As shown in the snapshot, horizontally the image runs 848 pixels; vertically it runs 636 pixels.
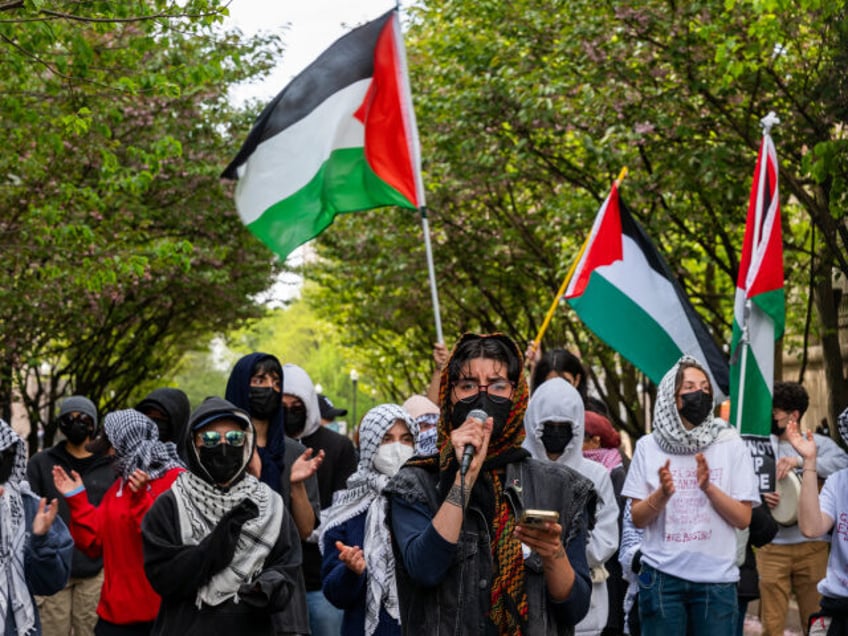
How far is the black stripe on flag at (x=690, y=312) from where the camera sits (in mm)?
10336

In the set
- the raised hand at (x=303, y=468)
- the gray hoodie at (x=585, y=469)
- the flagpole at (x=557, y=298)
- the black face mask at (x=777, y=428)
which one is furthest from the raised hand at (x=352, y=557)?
the black face mask at (x=777, y=428)

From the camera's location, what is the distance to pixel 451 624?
157 inches

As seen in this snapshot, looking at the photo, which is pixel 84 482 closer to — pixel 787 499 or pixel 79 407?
pixel 79 407

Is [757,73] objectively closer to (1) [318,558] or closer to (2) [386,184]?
(2) [386,184]

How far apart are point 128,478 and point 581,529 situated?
350 cm

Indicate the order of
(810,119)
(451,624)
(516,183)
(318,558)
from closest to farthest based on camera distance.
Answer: (451,624)
(318,558)
(810,119)
(516,183)

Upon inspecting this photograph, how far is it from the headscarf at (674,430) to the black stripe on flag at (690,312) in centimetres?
280

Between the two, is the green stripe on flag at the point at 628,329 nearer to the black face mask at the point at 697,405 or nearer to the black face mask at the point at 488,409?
the black face mask at the point at 697,405

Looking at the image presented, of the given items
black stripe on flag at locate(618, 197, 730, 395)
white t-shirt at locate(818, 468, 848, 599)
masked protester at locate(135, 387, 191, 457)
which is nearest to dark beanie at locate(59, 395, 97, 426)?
masked protester at locate(135, 387, 191, 457)

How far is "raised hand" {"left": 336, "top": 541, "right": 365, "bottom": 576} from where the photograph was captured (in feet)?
19.1

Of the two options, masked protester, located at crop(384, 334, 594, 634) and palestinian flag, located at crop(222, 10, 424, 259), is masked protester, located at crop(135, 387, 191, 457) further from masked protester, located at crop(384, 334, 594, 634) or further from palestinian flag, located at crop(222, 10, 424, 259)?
masked protester, located at crop(384, 334, 594, 634)

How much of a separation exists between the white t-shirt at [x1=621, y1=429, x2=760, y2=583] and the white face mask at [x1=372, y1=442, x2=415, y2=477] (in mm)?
1399

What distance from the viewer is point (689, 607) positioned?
7133 mm

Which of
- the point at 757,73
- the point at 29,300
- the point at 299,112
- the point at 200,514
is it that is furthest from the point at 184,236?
the point at 200,514
